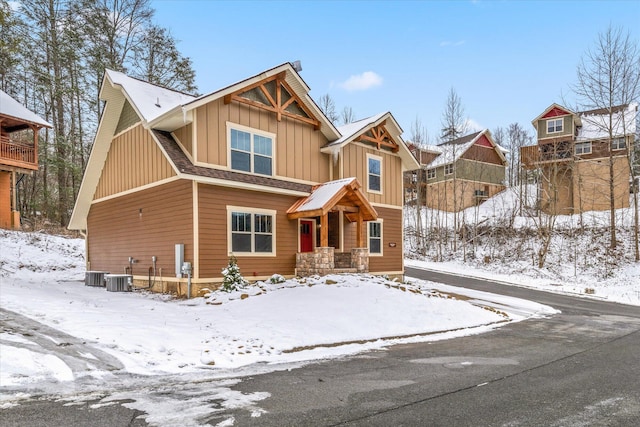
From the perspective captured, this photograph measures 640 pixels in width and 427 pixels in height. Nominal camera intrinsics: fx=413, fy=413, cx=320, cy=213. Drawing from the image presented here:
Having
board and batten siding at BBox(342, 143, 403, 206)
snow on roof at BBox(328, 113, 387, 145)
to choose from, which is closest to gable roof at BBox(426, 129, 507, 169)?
board and batten siding at BBox(342, 143, 403, 206)

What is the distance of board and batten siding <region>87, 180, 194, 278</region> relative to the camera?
12531 mm

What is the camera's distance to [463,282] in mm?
20391

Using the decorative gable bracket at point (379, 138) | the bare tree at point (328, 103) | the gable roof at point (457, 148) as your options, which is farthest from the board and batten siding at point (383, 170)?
the gable roof at point (457, 148)

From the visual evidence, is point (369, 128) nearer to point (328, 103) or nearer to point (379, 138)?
point (379, 138)

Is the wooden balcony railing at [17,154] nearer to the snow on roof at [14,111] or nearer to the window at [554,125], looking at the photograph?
the snow on roof at [14,111]

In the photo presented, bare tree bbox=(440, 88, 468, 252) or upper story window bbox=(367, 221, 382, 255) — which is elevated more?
bare tree bbox=(440, 88, 468, 252)

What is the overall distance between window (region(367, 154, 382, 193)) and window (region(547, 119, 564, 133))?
964 inches

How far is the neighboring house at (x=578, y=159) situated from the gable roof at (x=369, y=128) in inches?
728

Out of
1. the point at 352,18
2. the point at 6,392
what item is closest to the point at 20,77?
the point at 352,18

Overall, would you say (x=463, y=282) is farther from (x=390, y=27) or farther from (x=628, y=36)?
(x=628, y=36)

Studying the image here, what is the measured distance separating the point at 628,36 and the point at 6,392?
3243 cm

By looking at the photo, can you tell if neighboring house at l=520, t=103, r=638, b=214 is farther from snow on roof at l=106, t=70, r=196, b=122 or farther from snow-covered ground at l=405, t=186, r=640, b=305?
snow on roof at l=106, t=70, r=196, b=122

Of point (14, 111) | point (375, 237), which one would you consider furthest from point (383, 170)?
point (14, 111)

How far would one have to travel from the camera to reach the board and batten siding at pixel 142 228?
41.1ft
